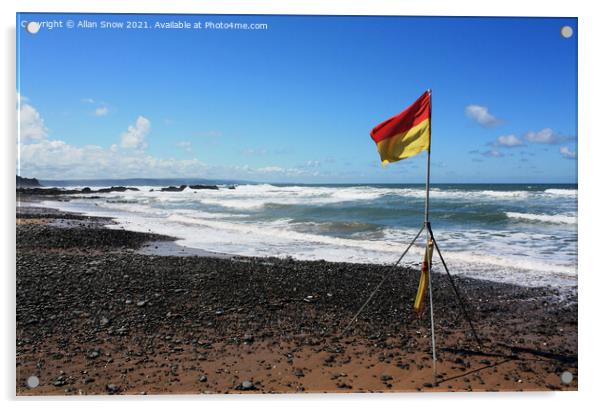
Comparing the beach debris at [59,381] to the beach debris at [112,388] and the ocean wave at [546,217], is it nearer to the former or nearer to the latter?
the beach debris at [112,388]

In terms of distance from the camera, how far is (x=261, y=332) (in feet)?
10.8

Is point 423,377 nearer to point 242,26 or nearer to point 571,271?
point 571,271

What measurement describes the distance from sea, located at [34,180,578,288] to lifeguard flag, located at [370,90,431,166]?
132 centimetres

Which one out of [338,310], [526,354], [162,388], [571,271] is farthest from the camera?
[571,271]

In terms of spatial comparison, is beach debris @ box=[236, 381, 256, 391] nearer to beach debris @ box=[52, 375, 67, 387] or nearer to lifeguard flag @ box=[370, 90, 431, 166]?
beach debris @ box=[52, 375, 67, 387]

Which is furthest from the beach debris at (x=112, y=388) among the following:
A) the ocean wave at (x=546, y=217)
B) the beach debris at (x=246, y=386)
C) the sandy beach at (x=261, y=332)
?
the ocean wave at (x=546, y=217)

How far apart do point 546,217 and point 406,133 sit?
3284 mm

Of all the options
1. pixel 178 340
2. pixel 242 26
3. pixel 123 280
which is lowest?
pixel 178 340

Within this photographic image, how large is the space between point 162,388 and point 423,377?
1.74m

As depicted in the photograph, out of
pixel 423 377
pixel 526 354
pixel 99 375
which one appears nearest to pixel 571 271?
pixel 526 354

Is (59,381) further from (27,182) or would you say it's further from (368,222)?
(368,222)

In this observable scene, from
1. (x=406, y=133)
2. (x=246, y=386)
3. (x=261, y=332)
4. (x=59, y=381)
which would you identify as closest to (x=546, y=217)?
(x=406, y=133)

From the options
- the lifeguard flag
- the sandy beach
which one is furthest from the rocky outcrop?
the lifeguard flag

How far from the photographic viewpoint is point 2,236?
3184 millimetres
